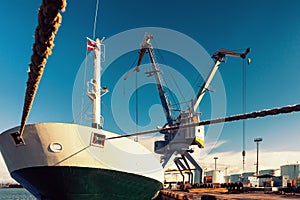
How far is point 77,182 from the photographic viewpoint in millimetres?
17516

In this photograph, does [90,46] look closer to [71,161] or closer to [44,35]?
[71,161]

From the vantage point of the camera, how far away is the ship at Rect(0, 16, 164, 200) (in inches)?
667

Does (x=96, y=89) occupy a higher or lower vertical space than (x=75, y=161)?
higher

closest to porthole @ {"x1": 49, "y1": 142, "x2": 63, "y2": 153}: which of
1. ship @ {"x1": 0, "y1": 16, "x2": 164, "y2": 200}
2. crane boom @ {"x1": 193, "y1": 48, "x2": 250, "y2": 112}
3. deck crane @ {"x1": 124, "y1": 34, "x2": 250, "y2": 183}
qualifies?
ship @ {"x1": 0, "y1": 16, "x2": 164, "y2": 200}

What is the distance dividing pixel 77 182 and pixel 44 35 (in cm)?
1608

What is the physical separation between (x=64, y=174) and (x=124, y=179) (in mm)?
4244

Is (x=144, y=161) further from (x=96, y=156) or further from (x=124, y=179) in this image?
(x=96, y=156)

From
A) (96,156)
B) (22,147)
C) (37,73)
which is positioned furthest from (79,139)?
(37,73)

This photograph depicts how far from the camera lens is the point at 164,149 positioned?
42344 mm

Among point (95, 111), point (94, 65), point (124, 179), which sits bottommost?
point (124, 179)

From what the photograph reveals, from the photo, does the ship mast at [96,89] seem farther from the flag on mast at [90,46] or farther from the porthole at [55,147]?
the porthole at [55,147]

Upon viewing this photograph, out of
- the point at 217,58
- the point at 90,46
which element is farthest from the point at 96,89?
the point at 217,58

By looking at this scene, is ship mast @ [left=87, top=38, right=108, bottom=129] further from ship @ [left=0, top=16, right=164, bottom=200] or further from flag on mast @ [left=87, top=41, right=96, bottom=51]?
ship @ [left=0, top=16, right=164, bottom=200]

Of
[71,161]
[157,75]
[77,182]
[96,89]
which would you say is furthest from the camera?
[157,75]
